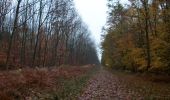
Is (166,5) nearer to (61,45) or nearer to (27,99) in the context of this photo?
(27,99)

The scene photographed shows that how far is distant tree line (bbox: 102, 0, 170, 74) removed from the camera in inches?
1107

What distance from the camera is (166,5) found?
30.7 metres

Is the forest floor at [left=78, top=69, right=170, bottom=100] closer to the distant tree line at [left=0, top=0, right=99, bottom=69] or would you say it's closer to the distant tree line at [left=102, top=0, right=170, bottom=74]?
the distant tree line at [left=102, top=0, right=170, bottom=74]

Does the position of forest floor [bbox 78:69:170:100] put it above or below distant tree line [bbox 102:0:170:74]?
below

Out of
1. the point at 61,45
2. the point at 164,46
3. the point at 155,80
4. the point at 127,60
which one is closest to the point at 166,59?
the point at 164,46

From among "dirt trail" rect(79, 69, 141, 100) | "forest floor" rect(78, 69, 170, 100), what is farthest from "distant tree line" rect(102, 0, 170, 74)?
"dirt trail" rect(79, 69, 141, 100)

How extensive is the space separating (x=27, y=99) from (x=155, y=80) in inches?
751

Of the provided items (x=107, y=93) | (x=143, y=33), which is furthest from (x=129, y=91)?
(x=143, y=33)

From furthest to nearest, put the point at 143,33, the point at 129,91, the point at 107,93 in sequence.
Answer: the point at 143,33, the point at 129,91, the point at 107,93

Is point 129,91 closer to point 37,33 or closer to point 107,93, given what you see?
point 107,93

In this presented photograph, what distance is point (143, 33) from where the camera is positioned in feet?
142

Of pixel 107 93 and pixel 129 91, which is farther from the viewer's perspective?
pixel 129 91

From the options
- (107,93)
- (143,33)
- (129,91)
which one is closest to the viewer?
(107,93)

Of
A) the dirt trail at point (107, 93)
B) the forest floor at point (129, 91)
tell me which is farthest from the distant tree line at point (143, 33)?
the dirt trail at point (107, 93)
